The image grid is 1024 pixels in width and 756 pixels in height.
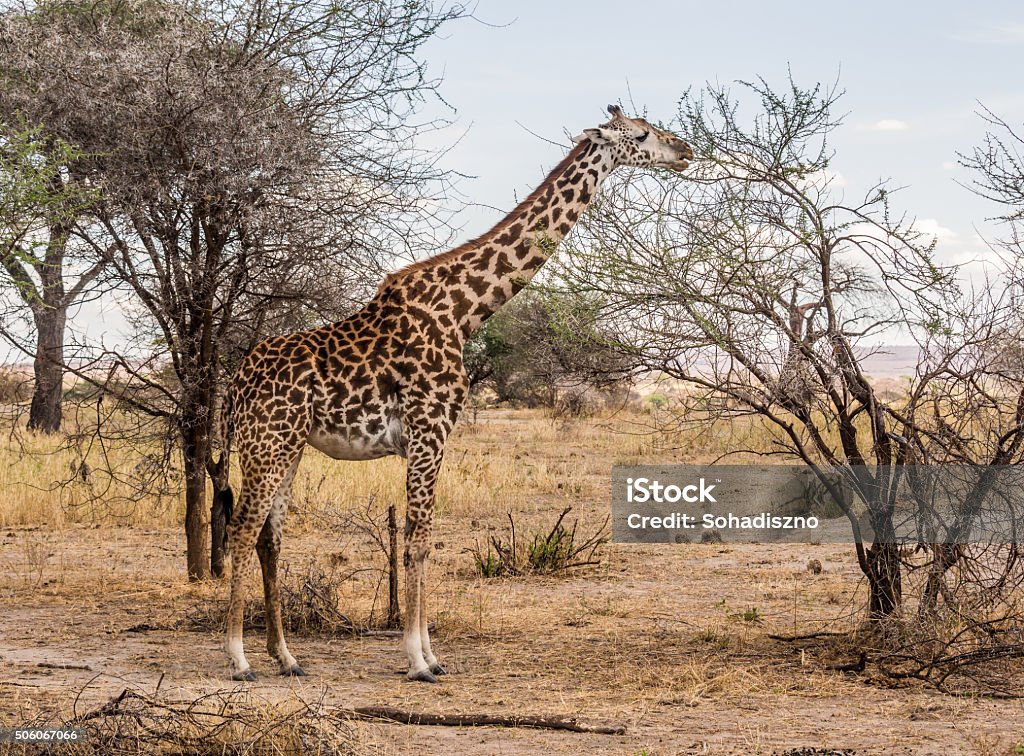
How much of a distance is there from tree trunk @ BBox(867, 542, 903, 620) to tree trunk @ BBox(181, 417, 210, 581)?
545 centimetres

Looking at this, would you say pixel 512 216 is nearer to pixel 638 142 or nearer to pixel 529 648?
pixel 638 142

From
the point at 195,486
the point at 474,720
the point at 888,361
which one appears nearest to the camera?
the point at 474,720

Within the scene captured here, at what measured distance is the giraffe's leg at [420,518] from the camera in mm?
7570

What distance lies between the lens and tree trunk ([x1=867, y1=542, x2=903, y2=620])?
781cm

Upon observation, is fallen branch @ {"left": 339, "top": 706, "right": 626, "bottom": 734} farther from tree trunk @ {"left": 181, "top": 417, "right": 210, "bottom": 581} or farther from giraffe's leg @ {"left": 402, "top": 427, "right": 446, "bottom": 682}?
tree trunk @ {"left": 181, "top": 417, "right": 210, "bottom": 581}

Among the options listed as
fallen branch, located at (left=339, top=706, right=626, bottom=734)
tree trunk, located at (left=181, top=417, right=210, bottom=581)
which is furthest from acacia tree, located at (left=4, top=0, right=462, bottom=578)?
fallen branch, located at (left=339, top=706, right=626, bottom=734)

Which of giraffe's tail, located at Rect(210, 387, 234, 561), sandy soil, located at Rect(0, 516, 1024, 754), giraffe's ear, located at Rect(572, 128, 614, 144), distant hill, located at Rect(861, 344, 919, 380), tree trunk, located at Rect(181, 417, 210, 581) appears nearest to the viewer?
sandy soil, located at Rect(0, 516, 1024, 754)

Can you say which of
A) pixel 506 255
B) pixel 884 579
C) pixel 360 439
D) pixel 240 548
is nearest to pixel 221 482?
pixel 240 548

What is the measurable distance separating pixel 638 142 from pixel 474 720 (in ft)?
13.2

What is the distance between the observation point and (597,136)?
27.3ft

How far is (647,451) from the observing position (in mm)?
19641

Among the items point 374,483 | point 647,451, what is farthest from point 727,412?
point 647,451

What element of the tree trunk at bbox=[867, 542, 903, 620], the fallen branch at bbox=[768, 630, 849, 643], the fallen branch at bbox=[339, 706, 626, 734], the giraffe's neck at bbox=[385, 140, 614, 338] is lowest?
the fallen branch at bbox=[339, 706, 626, 734]

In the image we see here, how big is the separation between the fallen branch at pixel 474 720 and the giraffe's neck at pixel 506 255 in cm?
260
